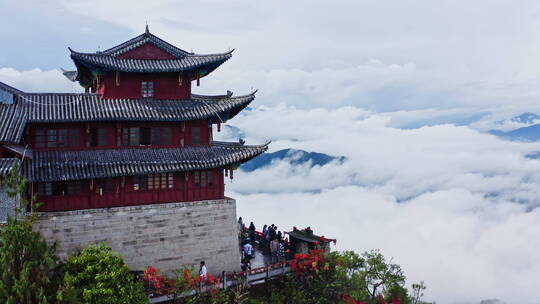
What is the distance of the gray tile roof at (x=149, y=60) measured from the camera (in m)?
23.2

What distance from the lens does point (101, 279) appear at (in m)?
16.2

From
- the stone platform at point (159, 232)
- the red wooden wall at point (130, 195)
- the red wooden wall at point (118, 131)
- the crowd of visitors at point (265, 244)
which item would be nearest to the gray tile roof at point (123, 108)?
the red wooden wall at point (118, 131)

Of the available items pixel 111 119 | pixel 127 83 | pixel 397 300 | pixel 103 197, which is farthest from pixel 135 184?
pixel 397 300

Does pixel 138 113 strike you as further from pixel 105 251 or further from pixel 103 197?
A: pixel 105 251

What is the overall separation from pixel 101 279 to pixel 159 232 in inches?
290

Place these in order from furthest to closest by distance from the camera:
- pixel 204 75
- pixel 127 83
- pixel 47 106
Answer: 1. pixel 204 75
2. pixel 127 83
3. pixel 47 106

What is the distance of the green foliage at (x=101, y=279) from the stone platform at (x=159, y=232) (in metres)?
5.18

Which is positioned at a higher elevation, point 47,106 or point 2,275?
point 47,106

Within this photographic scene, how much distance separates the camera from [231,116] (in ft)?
86.5

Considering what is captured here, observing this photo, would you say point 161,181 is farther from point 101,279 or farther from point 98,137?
point 101,279

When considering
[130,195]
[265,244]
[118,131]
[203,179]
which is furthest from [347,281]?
[118,131]

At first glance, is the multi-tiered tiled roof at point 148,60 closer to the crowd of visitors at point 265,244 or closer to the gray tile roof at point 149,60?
the gray tile roof at point 149,60

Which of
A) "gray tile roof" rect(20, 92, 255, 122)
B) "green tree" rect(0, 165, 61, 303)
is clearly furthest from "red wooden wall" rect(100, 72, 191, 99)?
"green tree" rect(0, 165, 61, 303)

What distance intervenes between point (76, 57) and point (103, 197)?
716 centimetres
